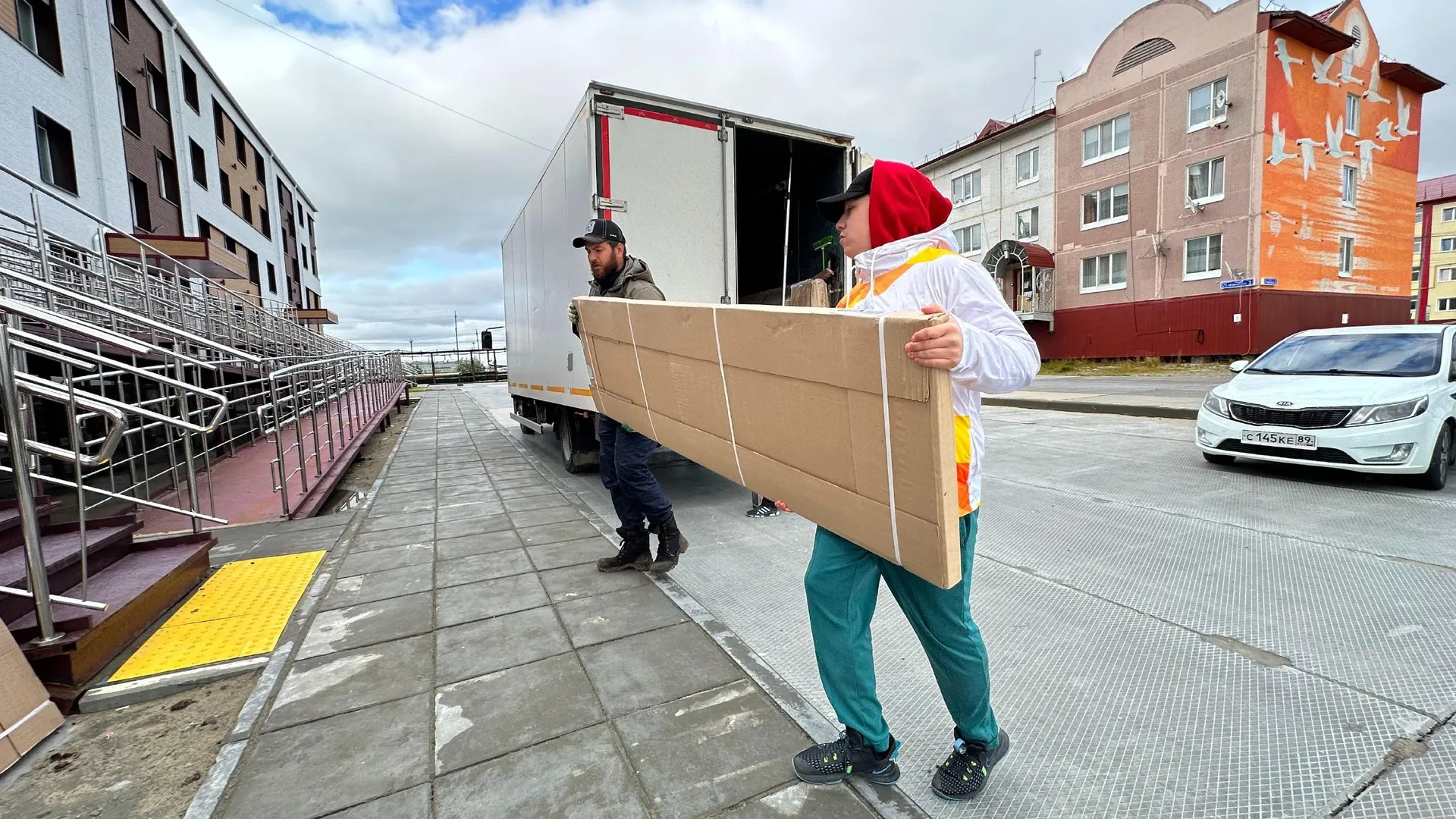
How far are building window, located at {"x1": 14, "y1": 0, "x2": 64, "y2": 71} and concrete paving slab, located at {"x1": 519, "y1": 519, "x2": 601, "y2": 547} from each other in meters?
14.8

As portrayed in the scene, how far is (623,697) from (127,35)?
72.4ft

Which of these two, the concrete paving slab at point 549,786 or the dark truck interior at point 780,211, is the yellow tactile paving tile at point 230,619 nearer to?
the concrete paving slab at point 549,786

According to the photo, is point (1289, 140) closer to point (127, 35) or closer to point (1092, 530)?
point (1092, 530)

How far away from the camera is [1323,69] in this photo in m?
20.2

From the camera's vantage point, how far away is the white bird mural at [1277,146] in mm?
19281

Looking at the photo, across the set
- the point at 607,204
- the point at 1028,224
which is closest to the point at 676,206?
the point at 607,204

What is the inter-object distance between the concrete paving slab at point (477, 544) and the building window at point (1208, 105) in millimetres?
25200

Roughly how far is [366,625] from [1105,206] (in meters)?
27.5

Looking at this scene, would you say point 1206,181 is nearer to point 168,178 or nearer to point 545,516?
point 545,516

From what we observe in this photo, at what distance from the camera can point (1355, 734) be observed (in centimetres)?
192

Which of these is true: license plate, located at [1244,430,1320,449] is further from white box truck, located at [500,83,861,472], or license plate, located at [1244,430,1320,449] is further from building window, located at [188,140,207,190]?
building window, located at [188,140,207,190]

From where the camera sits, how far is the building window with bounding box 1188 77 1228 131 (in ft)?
65.0

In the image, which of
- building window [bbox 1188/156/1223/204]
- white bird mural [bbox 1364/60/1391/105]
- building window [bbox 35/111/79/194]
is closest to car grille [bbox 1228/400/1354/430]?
building window [bbox 35/111/79/194]

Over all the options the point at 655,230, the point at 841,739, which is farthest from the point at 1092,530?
the point at 655,230
